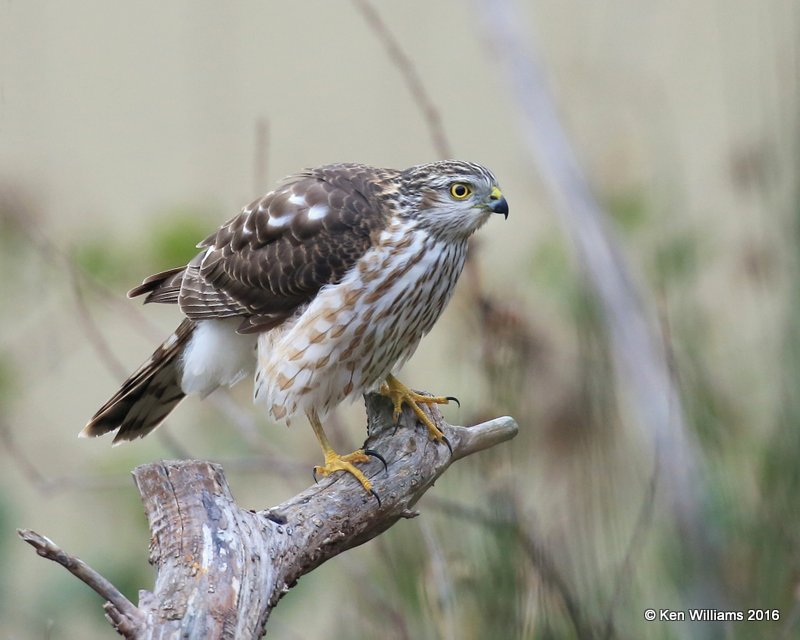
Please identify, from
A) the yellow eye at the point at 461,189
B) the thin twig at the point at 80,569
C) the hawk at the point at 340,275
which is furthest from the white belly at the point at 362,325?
the thin twig at the point at 80,569

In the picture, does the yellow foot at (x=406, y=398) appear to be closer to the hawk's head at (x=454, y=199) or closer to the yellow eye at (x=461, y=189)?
the hawk's head at (x=454, y=199)

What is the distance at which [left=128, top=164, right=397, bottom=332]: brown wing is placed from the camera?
2.93 metres

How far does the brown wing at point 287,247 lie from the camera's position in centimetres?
293

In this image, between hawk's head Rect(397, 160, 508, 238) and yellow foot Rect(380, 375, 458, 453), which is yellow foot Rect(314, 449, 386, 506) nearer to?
yellow foot Rect(380, 375, 458, 453)

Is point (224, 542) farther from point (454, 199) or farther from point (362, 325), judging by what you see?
point (454, 199)

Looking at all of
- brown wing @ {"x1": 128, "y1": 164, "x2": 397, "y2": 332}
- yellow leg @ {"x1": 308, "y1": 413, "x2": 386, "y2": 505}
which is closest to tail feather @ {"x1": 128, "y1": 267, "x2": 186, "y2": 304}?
brown wing @ {"x1": 128, "y1": 164, "x2": 397, "y2": 332}

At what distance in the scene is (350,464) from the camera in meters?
2.59

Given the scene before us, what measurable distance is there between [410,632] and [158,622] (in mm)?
877

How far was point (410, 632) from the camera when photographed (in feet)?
8.11

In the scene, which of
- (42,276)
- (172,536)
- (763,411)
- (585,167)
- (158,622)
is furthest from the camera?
(42,276)

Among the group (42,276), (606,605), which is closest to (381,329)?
(606,605)

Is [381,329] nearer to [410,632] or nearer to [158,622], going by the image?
[410,632]

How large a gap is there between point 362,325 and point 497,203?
0.50 metres

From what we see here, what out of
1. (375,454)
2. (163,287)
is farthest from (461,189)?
(163,287)
